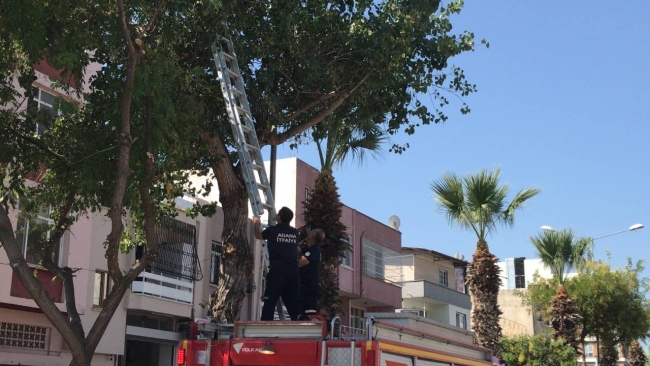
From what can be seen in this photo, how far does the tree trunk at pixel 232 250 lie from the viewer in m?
13.3

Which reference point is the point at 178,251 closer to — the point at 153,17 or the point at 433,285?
the point at 153,17

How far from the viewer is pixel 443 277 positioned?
47.2 metres

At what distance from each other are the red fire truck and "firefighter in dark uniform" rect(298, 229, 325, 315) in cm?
176

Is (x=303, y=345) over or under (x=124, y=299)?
under

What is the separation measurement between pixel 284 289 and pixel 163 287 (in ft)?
46.0

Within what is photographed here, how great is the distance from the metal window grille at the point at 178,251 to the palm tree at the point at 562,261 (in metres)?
17.2

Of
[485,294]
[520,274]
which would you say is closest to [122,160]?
[485,294]

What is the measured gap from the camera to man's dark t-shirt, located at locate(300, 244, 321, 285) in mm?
10922

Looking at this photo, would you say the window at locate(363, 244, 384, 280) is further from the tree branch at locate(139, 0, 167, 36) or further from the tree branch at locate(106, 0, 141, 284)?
the tree branch at locate(106, 0, 141, 284)

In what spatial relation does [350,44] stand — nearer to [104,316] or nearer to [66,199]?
[66,199]

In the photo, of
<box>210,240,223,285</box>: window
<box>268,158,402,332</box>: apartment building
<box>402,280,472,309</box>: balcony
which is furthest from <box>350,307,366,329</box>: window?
<box>210,240,223,285</box>: window

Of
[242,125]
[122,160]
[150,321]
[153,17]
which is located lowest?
[150,321]

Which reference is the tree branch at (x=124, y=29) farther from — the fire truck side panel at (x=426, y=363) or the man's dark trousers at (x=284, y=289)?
the fire truck side panel at (x=426, y=363)

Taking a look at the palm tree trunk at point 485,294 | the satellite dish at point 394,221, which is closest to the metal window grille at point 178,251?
the palm tree trunk at point 485,294
